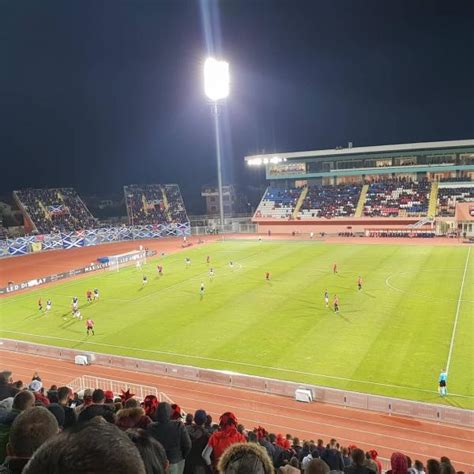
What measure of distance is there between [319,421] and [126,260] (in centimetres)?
4366

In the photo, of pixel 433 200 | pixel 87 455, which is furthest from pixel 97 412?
pixel 433 200

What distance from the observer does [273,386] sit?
827 inches

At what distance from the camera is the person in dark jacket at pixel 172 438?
6453 mm

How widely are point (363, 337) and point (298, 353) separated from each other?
4300 millimetres

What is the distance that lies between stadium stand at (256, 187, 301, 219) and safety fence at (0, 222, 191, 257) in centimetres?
1513

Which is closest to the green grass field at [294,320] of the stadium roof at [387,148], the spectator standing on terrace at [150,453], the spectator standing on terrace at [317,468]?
the spectator standing on terrace at [317,468]

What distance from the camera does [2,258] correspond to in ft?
215

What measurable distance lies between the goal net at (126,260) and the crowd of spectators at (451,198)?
47.2 m

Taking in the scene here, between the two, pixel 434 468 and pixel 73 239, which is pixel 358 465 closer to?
pixel 434 468

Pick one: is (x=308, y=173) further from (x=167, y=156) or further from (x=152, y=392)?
(x=152, y=392)

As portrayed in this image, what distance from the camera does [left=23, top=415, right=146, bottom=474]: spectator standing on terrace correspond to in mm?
1723

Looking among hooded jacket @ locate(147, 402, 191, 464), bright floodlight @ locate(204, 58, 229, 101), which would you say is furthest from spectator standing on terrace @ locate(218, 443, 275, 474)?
bright floodlight @ locate(204, 58, 229, 101)

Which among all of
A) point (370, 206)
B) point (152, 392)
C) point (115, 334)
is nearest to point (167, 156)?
point (370, 206)

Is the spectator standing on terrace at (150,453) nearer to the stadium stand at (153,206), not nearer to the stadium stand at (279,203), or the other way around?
the stadium stand at (279,203)
